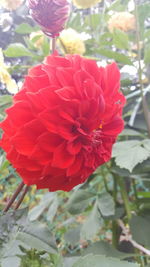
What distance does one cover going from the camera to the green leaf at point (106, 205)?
24.7 inches

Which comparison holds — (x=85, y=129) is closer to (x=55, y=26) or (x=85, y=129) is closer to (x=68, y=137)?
(x=68, y=137)

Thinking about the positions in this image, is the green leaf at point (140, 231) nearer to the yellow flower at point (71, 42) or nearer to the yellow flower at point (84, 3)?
the yellow flower at point (71, 42)

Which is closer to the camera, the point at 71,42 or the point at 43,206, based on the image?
the point at 71,42

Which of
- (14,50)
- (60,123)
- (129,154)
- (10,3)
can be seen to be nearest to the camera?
(60,123)

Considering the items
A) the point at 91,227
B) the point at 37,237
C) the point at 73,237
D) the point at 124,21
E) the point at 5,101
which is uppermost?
the point at 124,21

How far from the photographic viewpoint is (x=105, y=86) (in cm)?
36

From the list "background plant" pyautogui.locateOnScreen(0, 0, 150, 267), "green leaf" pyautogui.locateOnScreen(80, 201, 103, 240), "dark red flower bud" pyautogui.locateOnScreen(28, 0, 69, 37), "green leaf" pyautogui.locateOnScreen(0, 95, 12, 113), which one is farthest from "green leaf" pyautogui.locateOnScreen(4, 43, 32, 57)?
"green leaf" pyautogui.locateOnScreen(80, 201, 103, 240)

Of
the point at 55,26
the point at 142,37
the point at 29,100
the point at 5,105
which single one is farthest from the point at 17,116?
the point at 142,37

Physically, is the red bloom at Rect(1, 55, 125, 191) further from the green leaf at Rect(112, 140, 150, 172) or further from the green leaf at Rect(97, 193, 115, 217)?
the green leaf at Rect(97, 193, 115, 217)

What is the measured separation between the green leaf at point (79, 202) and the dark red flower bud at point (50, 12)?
1.29 feet

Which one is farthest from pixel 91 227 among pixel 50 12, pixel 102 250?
pixel 50 12

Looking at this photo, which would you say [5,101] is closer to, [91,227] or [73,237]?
[91,227]

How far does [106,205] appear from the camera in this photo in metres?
0.65

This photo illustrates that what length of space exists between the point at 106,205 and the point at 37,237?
0.93 feet
